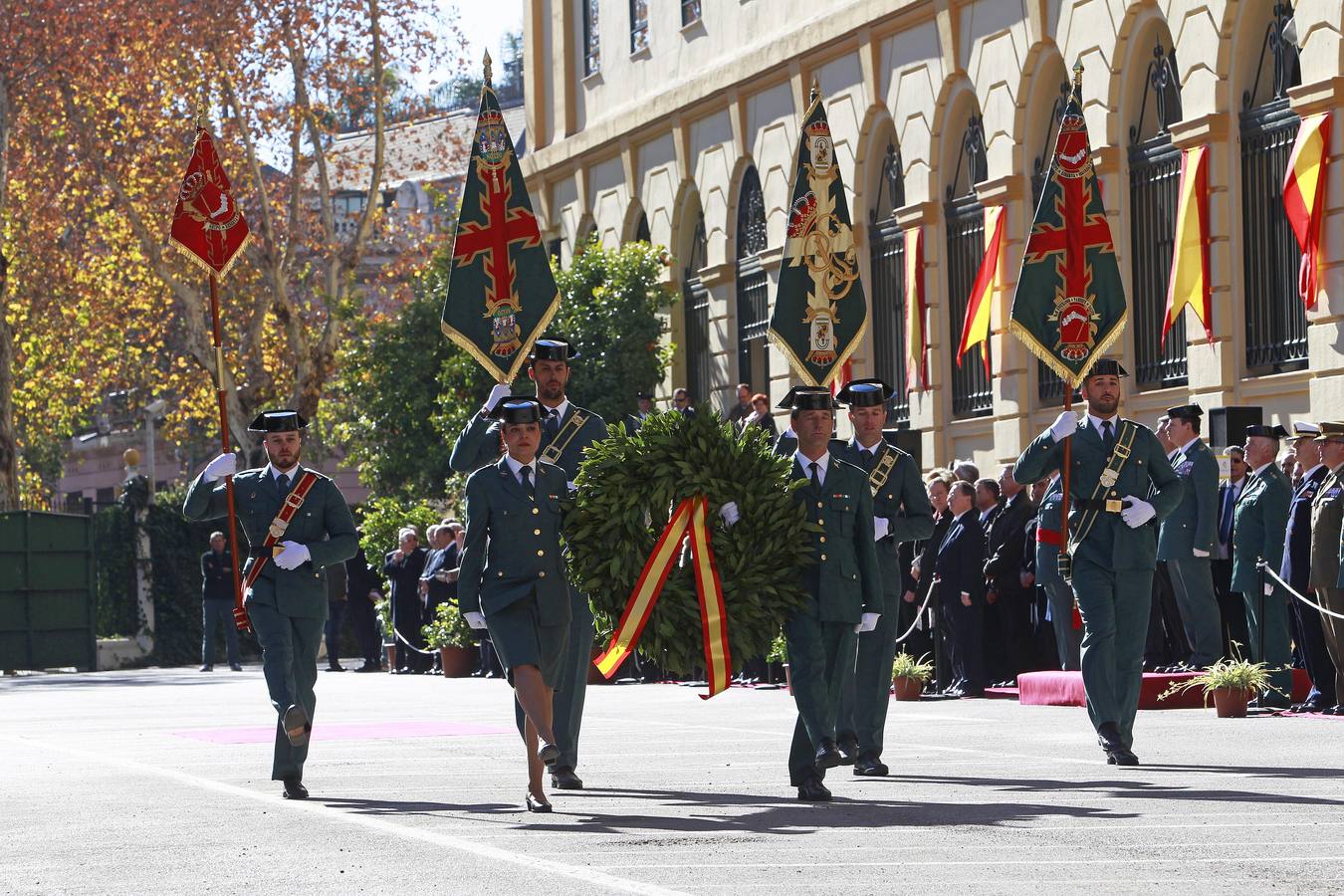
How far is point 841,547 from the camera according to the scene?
12.2m

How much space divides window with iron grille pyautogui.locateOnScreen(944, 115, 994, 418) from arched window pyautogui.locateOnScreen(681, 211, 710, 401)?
7.17 metres

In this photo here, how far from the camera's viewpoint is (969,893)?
8.63 meters

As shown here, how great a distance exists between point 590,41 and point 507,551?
1212 inches

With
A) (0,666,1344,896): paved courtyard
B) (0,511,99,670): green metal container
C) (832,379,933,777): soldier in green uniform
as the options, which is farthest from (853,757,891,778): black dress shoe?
(0,511,99,670): green metal container

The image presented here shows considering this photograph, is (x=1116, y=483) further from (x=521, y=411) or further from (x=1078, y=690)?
(x=1078, y=690)

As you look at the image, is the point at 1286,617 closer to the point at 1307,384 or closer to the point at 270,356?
the point at 1307,384

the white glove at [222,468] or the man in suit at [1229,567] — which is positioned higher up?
the white glove at [222,468]

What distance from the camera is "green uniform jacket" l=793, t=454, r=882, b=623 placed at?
12.1 m

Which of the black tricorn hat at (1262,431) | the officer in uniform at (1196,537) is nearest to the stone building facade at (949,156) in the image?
the officer in uniform at (1196,537)

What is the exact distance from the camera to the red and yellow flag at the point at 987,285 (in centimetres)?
2836

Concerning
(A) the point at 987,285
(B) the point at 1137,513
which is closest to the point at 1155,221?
(A) the point at 987,285

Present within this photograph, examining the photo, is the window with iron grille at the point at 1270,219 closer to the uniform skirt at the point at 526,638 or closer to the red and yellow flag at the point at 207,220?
the red and yellow flag at the point at 207,220

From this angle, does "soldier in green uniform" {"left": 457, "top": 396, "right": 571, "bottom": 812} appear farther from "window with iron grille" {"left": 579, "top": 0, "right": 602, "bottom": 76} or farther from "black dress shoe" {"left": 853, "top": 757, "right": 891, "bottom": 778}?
"window with iron grille" {"left": 579, "top": 0, "right": 602, "bottom": 76}

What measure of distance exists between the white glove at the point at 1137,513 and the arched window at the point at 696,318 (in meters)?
23.5
